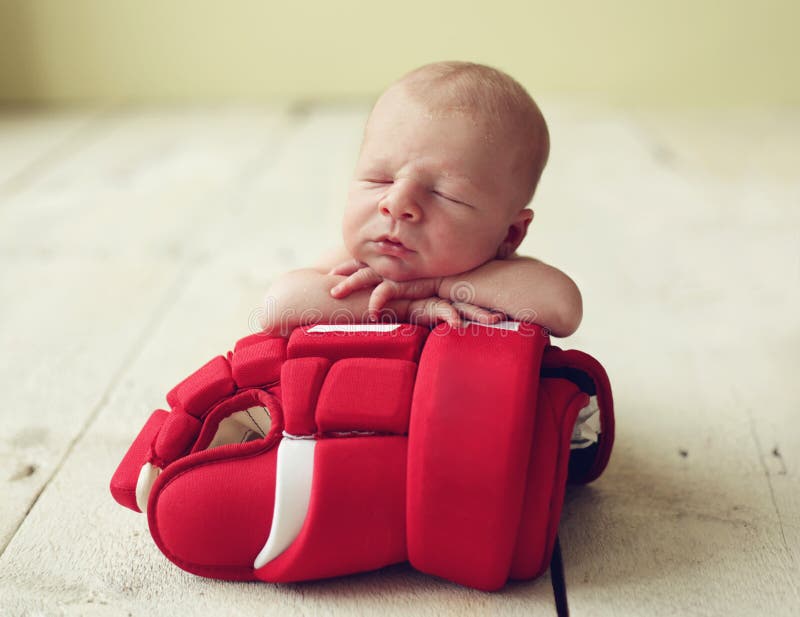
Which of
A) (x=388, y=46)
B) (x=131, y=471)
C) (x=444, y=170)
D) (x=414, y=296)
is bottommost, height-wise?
(x=388, y=46)

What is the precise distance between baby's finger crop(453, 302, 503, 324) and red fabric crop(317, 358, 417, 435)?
67mm

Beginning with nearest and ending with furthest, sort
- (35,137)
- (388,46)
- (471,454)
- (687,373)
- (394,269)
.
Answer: (471,454) < (394,269) < (687,373) < (35,137) < (388,46)

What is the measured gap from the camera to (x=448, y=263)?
713 millimetres

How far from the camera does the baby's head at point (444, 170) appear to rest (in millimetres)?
689

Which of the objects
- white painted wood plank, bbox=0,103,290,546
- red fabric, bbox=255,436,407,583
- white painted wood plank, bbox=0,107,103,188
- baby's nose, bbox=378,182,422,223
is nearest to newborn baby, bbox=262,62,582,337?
baby's nose, bbox=378,182,422,223

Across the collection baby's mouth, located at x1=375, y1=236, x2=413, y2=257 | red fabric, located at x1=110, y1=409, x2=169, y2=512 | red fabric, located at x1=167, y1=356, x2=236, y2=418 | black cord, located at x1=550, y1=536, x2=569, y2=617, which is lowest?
black cord, located at x1=550, y1=536, x2=569, y2=617

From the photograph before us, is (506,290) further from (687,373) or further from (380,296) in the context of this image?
(687,373)

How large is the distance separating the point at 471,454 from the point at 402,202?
0.20m

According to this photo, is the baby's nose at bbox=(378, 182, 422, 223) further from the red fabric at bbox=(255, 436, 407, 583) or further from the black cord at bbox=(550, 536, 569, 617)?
the black cord at bbox=(550, 536, 569, 617)

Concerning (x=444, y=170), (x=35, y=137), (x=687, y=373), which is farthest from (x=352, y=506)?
(x=35, y=137)

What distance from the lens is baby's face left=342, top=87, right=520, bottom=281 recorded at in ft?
2.26

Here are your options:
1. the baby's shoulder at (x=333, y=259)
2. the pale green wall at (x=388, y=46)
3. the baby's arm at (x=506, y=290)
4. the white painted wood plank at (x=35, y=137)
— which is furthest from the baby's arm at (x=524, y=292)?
the pale green wall at (x=388, y=46)

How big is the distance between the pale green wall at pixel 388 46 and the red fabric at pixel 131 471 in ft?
6.05

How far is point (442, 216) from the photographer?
697 mm
